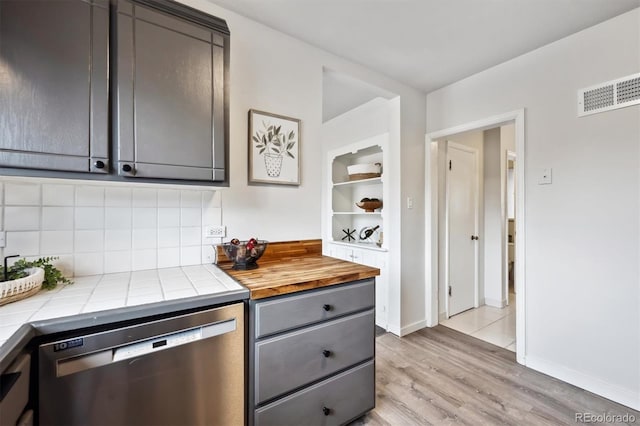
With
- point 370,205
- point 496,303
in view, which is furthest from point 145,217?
point 496,303

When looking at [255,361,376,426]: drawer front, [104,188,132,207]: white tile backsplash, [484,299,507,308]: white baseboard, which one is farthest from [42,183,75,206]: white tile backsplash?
[484,299,507,308]: white baseboard

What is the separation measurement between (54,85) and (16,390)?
104 cm

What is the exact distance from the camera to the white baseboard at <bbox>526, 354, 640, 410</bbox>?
1.75 metres

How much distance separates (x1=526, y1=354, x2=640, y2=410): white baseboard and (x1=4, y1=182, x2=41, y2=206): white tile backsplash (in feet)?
11.2

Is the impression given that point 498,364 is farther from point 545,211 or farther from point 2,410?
point 2,410

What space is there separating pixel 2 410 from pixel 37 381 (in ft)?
0.64

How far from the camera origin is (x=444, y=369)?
2.16 metres

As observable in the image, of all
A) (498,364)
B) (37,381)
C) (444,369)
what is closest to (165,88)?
(37,381)

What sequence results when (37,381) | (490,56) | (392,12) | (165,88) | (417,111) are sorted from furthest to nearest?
(417,111) → (490,56) → (392,12) → (165,88) → (37,381)

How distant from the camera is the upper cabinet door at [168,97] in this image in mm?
1172

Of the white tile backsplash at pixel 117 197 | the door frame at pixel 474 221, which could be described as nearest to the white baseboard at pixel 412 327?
the door frame at pixel 474 221

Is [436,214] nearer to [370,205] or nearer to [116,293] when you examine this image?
[370,205]

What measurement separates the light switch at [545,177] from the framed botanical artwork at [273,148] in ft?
6.30

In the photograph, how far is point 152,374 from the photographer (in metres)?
0.98
